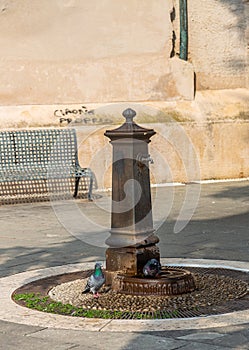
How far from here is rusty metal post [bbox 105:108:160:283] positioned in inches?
238

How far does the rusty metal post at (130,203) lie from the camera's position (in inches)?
238

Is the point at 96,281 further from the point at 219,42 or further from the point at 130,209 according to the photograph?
the point at 219,42

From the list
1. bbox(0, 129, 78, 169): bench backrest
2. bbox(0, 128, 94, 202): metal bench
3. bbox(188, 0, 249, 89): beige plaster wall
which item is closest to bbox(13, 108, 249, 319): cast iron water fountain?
bbox(0, 128, 94, 202): metal bench

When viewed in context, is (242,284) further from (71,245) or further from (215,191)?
(215,191)

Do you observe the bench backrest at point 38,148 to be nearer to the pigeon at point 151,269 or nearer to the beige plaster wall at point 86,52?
the beige plaster wall at point 86,52

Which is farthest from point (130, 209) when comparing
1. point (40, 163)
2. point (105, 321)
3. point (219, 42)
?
point (219, 42)

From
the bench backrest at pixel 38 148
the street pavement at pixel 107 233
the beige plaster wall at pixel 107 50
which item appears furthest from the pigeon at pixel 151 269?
the beige plaster wall at pixel 107 50

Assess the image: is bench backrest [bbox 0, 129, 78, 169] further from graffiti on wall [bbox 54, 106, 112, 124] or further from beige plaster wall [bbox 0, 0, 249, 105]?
beige plaster wall [bbox 0, 0, 249, 105]

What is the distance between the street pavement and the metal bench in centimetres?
50

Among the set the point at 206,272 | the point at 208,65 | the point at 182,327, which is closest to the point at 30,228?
the point at 206,272

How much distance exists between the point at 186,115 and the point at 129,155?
8.47 metres

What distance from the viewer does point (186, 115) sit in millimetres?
14398

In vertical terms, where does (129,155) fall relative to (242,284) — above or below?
above

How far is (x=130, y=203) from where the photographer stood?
6035 mm
